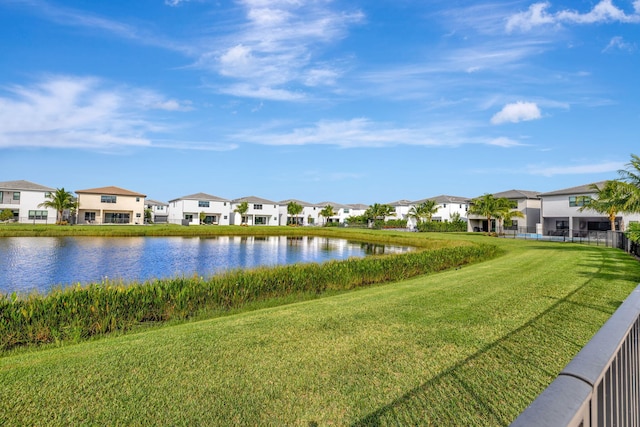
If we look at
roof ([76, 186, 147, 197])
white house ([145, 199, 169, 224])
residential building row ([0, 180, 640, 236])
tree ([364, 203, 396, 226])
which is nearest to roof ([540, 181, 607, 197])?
residential building row ([0, 180, 640, 236])

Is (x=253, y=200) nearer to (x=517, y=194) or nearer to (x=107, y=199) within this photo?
(x=107, y=199)

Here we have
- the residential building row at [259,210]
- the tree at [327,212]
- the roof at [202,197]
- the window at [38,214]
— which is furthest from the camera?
the tree at [327,212]

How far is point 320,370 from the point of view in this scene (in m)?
4.93

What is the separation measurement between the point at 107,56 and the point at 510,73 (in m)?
25.7

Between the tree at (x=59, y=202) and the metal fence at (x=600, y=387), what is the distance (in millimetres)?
65694

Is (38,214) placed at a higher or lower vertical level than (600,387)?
higher

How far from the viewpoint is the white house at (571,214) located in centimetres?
3972

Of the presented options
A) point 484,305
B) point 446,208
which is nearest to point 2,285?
point 484,305

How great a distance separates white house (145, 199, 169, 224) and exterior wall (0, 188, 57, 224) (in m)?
27.4

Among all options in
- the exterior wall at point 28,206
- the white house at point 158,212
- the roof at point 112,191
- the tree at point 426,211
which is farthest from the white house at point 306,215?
the exterior wall at point 28,206

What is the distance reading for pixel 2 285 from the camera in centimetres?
1487

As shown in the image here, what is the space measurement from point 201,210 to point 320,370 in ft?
236

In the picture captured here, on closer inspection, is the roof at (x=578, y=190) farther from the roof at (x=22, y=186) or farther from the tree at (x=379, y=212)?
the roof at (x=22, y=186)

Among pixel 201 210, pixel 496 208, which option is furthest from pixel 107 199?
pixel 496 208
